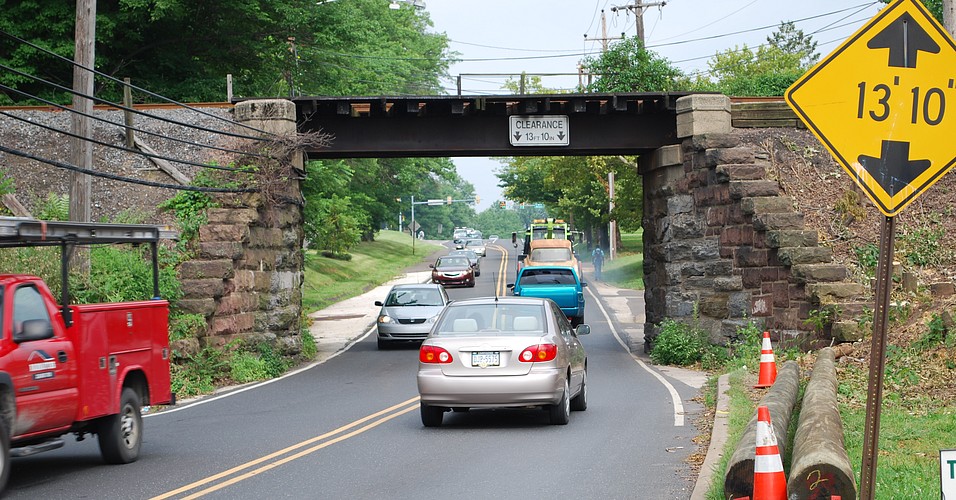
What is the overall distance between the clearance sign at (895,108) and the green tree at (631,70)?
3399 cm

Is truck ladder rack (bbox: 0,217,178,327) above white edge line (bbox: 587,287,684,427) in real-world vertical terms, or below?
above

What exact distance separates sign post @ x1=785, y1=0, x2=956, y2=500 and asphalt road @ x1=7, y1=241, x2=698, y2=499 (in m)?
3.69

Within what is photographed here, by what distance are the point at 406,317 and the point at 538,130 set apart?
640 centimetres

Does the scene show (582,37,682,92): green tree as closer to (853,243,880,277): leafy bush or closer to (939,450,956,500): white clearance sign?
(853,243,880,277): leafy bush

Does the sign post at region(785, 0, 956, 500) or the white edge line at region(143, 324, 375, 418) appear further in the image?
the white edge line at region(143, 324, 375, 418)

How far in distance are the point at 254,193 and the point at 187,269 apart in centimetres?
274

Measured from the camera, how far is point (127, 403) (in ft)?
39.0

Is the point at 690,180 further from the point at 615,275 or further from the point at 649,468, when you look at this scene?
the point at 615,275

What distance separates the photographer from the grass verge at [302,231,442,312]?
50.5 metres

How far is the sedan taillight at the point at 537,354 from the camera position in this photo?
13.4 m

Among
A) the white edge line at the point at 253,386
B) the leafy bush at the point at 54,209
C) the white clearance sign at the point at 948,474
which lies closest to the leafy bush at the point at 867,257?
the white edge line at the point at 253,386

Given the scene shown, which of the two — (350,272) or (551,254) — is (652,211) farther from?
(350,272)

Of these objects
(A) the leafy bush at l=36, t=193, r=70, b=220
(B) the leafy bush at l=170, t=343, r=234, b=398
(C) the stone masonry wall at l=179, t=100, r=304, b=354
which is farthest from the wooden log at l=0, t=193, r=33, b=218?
(B) the leafy bush at l=170, t=343, r=234, b=398

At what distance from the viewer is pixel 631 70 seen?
40750 millimetres
